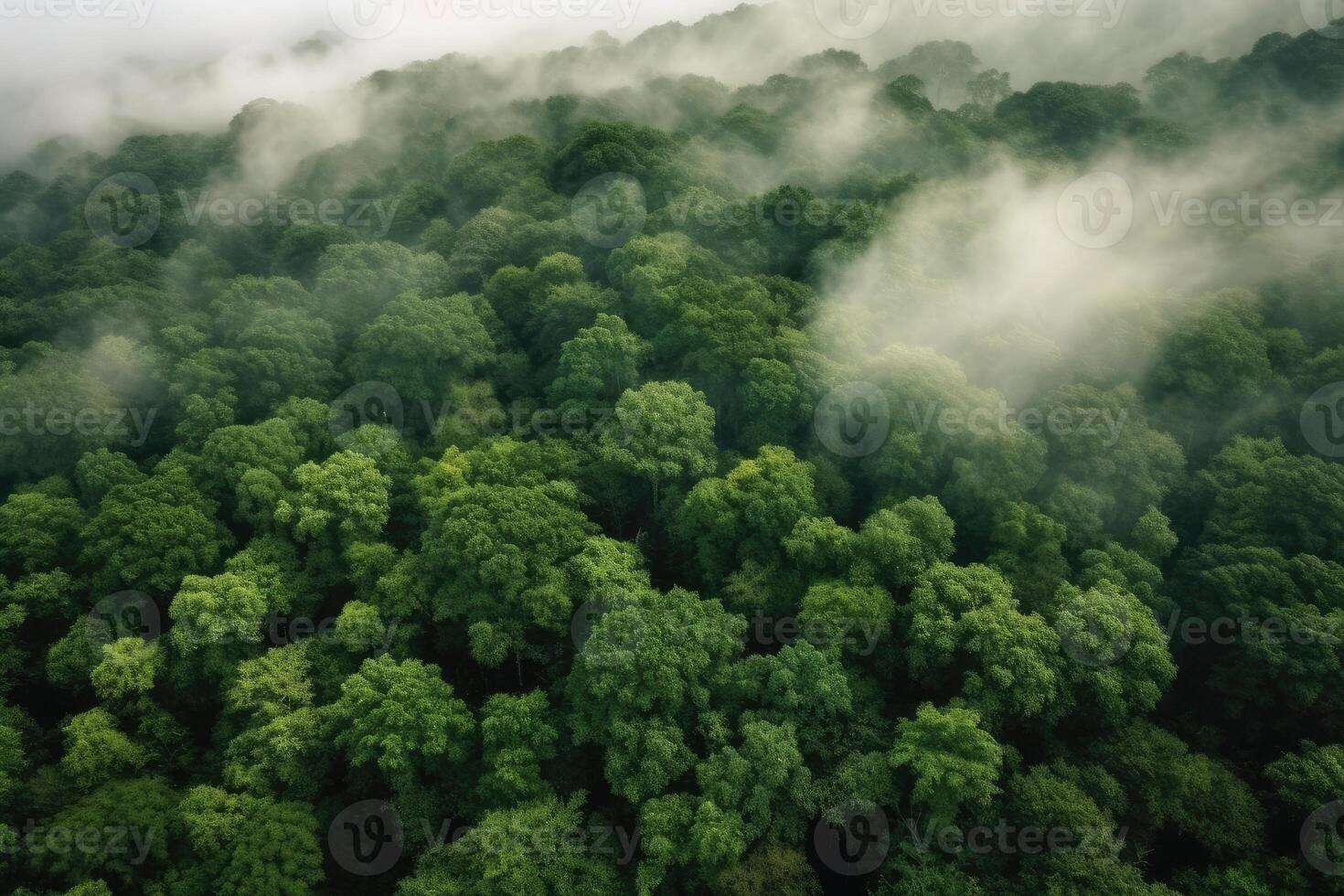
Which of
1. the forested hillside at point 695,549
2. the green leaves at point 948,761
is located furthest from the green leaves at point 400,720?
the green leaves at point 948,761

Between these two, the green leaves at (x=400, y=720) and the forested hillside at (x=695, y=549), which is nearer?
the forested hillside at (x=695, y=549)

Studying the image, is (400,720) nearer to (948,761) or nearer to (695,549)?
(695,549)

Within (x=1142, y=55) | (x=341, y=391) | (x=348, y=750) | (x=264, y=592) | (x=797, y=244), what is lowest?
(x=348, y=750)

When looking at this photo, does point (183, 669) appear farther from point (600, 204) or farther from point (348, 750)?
point (600, 204)

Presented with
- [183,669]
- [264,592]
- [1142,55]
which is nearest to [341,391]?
[264,592]

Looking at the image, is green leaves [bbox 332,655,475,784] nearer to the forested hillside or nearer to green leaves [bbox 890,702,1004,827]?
the forested hillside

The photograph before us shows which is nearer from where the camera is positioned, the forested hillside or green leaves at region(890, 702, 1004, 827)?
green leaves at region(890, 702, 1004, 827)

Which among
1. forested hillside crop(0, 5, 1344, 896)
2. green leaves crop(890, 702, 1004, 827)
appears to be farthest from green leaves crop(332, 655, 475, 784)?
green leaves crop(890, 702, 1004, 827)

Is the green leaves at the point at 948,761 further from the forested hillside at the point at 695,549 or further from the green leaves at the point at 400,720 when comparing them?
the green leaves at the point at 400,720

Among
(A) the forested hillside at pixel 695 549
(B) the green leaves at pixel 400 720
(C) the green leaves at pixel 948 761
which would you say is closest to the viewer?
(C) the green leaves at pixel 948 761
